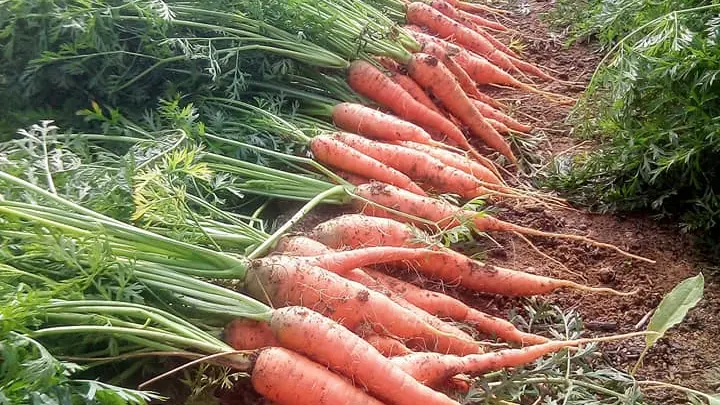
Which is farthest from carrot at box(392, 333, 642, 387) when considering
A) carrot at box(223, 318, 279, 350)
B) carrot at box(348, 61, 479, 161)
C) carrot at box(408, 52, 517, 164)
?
carrot at box(408, 52, 517, 164)

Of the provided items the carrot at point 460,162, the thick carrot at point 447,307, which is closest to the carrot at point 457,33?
the carrot at point 460,162

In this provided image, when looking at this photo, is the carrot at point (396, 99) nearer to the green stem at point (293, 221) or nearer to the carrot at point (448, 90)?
the carrot at point (448, 90)

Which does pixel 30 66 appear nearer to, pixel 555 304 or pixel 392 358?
pixel 392 358

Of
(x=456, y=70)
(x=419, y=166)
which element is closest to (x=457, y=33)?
(x=456, y=70)

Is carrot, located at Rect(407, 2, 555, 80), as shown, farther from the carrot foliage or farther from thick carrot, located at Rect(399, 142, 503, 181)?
thick carrot, located at Rect(399, 142, 503, 181)

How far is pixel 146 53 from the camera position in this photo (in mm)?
2611

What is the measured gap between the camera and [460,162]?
9.25ft

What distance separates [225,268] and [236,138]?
30.2 inches

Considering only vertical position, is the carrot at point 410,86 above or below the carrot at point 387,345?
above

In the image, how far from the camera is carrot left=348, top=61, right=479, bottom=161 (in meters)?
3.05

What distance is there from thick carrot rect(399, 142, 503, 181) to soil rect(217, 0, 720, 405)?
0.50 ft

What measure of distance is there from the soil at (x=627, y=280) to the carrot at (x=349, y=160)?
208mm

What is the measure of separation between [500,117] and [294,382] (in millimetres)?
1956

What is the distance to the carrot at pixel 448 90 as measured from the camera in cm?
316
